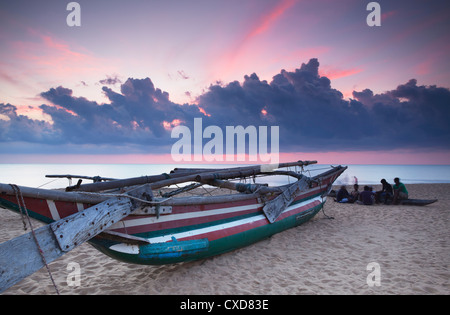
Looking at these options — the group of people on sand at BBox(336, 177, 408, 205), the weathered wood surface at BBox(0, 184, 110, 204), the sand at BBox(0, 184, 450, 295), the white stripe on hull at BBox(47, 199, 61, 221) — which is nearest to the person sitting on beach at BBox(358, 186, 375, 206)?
the group of people on sand at BBox(336, 177, 408, 205)

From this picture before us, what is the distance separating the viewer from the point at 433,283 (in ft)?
13.8

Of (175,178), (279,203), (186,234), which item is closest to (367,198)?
(279,203)

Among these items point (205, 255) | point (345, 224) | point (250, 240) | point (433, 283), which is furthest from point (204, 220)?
point (345, 224)

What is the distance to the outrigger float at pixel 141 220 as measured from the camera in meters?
2.61

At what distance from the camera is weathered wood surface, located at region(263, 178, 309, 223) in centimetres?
595

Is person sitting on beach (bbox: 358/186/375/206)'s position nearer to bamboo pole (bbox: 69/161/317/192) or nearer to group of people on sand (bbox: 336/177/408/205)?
group of people on sand (bbox: 336/177/408/205)

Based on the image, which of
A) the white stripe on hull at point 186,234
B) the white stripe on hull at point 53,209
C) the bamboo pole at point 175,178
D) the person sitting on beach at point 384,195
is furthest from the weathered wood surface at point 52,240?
the person sitting on beach at point 384,195

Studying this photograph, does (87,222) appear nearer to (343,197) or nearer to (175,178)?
(175,178)

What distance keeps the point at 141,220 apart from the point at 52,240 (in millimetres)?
1322

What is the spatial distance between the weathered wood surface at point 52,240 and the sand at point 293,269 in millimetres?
1775

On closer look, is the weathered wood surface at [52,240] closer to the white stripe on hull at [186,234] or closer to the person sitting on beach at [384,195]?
the white stripe on hull at [186,234]

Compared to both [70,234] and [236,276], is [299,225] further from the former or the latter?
[70,234]

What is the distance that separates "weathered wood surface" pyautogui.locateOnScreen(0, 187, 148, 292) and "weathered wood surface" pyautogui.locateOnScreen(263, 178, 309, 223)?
3.62m

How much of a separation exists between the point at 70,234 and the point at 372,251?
6.39 meters
